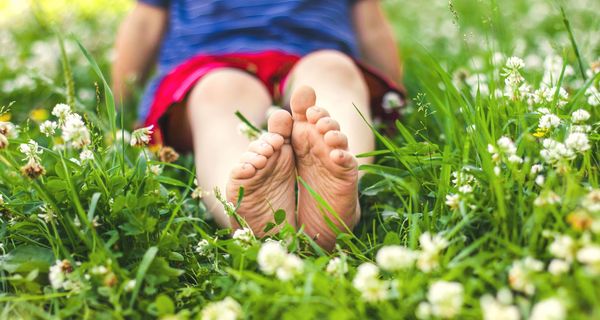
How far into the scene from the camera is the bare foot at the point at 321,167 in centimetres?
123

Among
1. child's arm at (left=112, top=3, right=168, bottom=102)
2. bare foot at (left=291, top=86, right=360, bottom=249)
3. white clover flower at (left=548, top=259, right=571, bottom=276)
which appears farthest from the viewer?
child's arm at (left=112, top=3, right=168, bottom=102)

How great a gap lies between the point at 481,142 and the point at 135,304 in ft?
2.31

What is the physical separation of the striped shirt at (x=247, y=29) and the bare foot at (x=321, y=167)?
95 centimetres

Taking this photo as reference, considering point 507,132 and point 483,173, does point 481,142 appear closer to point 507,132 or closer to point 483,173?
point 483,173

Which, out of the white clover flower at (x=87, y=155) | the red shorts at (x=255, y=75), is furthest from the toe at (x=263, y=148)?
the red shorts at (x=255, y=75)

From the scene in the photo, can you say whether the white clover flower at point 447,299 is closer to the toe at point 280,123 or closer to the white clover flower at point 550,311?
the white clover flower at point 550,311

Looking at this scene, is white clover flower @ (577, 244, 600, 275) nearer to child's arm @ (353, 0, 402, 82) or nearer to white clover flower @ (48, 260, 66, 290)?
white clover flower @ (48, 260, 66, 290)

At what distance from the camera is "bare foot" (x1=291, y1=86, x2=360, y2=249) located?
4.05 ft

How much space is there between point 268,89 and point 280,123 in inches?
30.7

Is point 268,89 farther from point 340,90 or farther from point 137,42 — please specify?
point 137,42

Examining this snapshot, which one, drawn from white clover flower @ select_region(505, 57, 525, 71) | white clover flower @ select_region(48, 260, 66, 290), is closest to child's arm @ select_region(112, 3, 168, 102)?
white clover flower @ select_region(48, 260, 66, 290)

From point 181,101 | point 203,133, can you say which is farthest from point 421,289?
point 181,101

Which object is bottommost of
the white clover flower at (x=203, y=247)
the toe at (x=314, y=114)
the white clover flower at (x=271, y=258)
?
the white clover flower at (x=203, y=247)

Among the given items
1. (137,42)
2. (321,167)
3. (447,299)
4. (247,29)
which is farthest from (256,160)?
(137,42)
